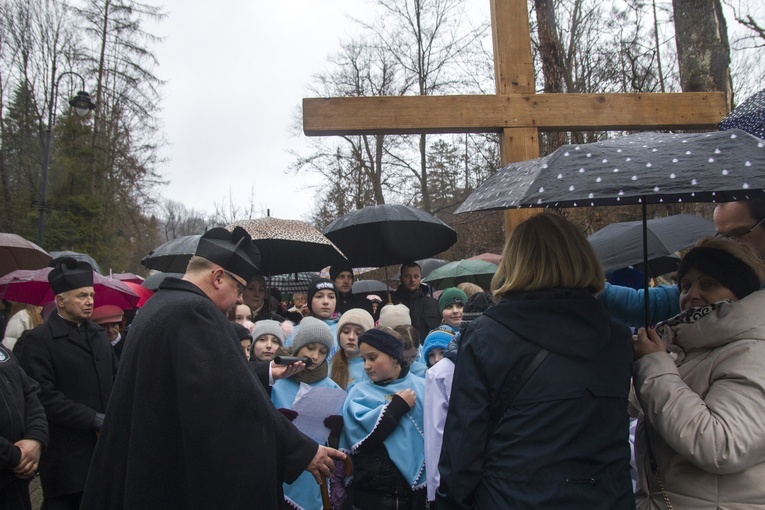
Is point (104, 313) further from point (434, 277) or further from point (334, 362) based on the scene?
point (434, 277)

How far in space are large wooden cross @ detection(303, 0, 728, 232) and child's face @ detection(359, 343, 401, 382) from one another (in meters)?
1.05

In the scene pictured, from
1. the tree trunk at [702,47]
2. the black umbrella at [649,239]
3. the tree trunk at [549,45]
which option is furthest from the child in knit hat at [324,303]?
the tree trunk at [702,47]

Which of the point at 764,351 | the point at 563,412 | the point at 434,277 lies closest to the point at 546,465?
the point at 563,412

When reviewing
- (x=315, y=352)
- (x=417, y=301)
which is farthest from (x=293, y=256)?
(x=315, y=352)

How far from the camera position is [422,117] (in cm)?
327

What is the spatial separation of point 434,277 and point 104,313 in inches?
242

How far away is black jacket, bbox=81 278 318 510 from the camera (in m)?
2.17

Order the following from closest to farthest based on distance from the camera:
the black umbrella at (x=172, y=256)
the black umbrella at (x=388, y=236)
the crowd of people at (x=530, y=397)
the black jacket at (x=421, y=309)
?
1. the crowd of people at (x=530, y=397)
2. the black umbrella at (x=388, y=236)
3. the black jacket at (x=421, y=309)
4. the black umbrella at (x=172, y=256)

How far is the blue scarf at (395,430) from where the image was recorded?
10.3 feet

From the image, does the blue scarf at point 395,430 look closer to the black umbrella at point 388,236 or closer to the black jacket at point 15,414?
the black jacket at point 15,414

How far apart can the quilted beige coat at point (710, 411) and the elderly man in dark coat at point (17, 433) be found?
123 inches

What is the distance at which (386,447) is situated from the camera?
124 inches

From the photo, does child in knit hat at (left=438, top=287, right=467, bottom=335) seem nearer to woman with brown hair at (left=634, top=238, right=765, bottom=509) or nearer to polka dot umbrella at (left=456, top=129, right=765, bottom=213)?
woman with brown hair at (left=634, top=238, right=765, bottom=509)

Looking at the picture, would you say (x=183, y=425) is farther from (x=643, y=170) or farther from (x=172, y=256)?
(x=172, y=256)
